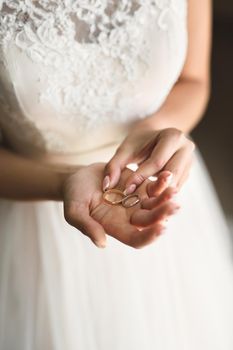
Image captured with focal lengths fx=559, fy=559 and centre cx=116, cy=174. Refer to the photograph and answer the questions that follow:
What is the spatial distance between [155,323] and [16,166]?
29cm

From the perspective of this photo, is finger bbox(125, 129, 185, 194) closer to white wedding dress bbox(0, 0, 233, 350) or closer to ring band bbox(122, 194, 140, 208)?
ring band bbox(122, 194, 140, 208)

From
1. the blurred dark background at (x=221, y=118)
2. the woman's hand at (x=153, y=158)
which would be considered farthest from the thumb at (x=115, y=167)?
the blurred dark background at (x=221, y=118)

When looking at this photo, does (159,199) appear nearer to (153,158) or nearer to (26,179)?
(153,158)

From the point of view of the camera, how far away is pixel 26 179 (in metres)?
0.74

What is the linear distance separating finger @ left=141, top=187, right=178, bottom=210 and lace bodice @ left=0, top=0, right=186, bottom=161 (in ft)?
0.74

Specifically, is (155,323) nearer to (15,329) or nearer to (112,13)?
(15,329)

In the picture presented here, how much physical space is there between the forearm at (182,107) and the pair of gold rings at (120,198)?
0.63 feet

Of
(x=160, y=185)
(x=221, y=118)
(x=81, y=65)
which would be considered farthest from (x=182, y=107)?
(x=221, y=118)

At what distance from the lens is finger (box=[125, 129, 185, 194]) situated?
64 cm

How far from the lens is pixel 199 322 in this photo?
0.79 m

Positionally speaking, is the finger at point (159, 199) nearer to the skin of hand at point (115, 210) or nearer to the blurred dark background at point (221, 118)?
the skin of hand at point (115, 210)

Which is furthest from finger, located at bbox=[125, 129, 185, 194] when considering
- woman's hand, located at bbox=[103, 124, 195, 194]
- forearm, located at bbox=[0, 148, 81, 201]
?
forearm, located at bbox=[0, 148, 81, 201]

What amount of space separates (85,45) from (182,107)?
21cm

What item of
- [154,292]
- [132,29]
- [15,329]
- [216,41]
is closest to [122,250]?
[154,292]
